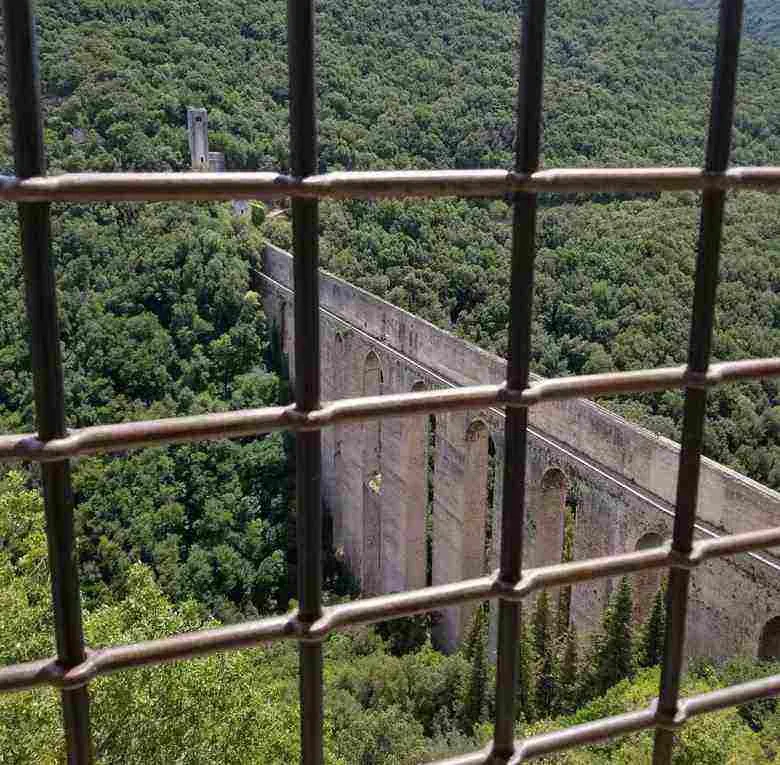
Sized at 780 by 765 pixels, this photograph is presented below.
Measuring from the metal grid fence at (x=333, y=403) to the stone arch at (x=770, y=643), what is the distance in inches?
410

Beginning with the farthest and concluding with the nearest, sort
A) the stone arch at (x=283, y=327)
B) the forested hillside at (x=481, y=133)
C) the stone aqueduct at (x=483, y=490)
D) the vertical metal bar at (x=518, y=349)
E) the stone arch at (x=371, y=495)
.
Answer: the stone arch at (x=283, y=327) → the stone arch at (x=371, y=495) → the forested hillside at (x=481, y=133) → the stone aqueduct at (x=483, y=490) → the vertical metal bar at (x=518, y=349)

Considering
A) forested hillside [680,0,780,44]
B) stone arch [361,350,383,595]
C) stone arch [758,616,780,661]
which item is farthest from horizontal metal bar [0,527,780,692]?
forested hillside [680,0,780,44]

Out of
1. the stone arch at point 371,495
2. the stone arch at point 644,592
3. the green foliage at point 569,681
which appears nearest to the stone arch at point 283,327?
the stone arch at point 371,495

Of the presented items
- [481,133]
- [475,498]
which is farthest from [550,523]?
[481,133]

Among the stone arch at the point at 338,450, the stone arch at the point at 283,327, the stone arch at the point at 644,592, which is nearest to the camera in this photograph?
the stone arch at the point at 644,592

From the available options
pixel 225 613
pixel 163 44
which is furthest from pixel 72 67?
pixel 225 613

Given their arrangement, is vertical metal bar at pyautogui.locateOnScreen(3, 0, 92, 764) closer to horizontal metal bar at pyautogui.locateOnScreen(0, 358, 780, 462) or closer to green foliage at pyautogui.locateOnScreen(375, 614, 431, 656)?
horizontal metal bar at pyautogui.locateOnScreen(0, 358, 780, 462)

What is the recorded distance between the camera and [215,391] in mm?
24500

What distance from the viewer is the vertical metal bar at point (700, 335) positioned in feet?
5.65

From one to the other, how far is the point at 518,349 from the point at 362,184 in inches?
16.1

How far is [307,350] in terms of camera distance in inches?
62.0

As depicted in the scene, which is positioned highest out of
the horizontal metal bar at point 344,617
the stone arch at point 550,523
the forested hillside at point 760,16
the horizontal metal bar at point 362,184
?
the forested hillside at point 760,16

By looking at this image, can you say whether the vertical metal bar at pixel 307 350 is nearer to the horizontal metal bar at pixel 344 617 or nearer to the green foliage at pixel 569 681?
the horizontal metal bar at pixel 344 617

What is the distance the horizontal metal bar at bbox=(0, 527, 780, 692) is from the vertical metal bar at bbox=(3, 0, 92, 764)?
0.14ft
